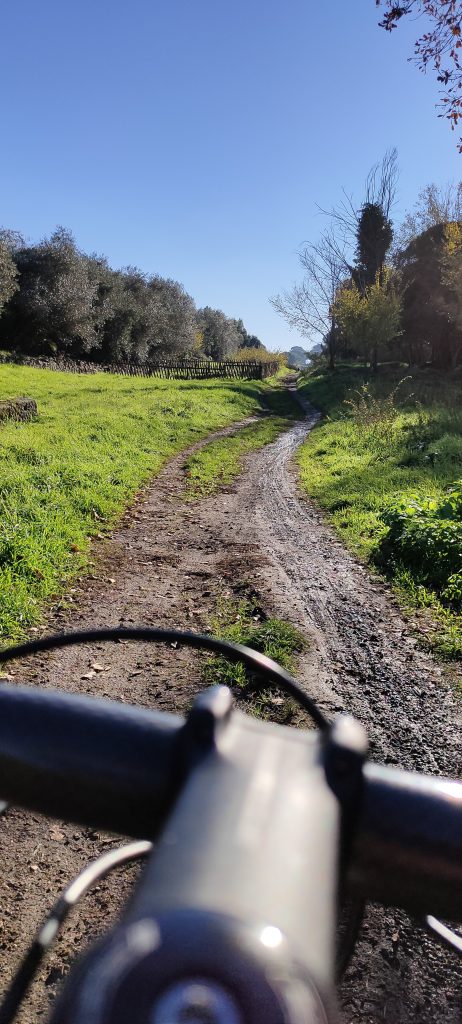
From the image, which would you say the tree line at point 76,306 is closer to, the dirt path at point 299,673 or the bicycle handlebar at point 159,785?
the dirt path at point 299,673

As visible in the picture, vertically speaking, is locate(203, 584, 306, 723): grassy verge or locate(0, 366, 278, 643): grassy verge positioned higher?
locate(0, 366, 278, 643): grassy verge

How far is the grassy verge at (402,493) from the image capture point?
7094 mm

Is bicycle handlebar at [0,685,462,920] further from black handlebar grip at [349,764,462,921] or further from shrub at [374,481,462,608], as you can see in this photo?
shrub at [374,481,462,608]

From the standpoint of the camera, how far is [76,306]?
133ft

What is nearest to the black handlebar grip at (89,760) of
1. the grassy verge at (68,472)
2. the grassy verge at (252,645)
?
the grassy verge at (252,645)

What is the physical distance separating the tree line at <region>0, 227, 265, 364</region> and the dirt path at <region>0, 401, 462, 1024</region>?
104 feet

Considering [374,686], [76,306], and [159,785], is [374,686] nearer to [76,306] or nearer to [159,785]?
[159,785]

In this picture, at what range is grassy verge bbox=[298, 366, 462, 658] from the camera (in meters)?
7.09

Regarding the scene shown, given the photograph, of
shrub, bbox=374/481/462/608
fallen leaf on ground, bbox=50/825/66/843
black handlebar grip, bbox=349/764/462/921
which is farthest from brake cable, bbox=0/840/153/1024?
shrub, bbox=374/481/462/608

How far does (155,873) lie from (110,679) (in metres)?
4.75

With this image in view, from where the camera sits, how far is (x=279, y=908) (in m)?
0.49

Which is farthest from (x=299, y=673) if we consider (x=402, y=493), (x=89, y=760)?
(x=402, y=493)

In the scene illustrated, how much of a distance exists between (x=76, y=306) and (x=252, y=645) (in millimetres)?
39531

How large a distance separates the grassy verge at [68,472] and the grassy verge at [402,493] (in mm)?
3800
